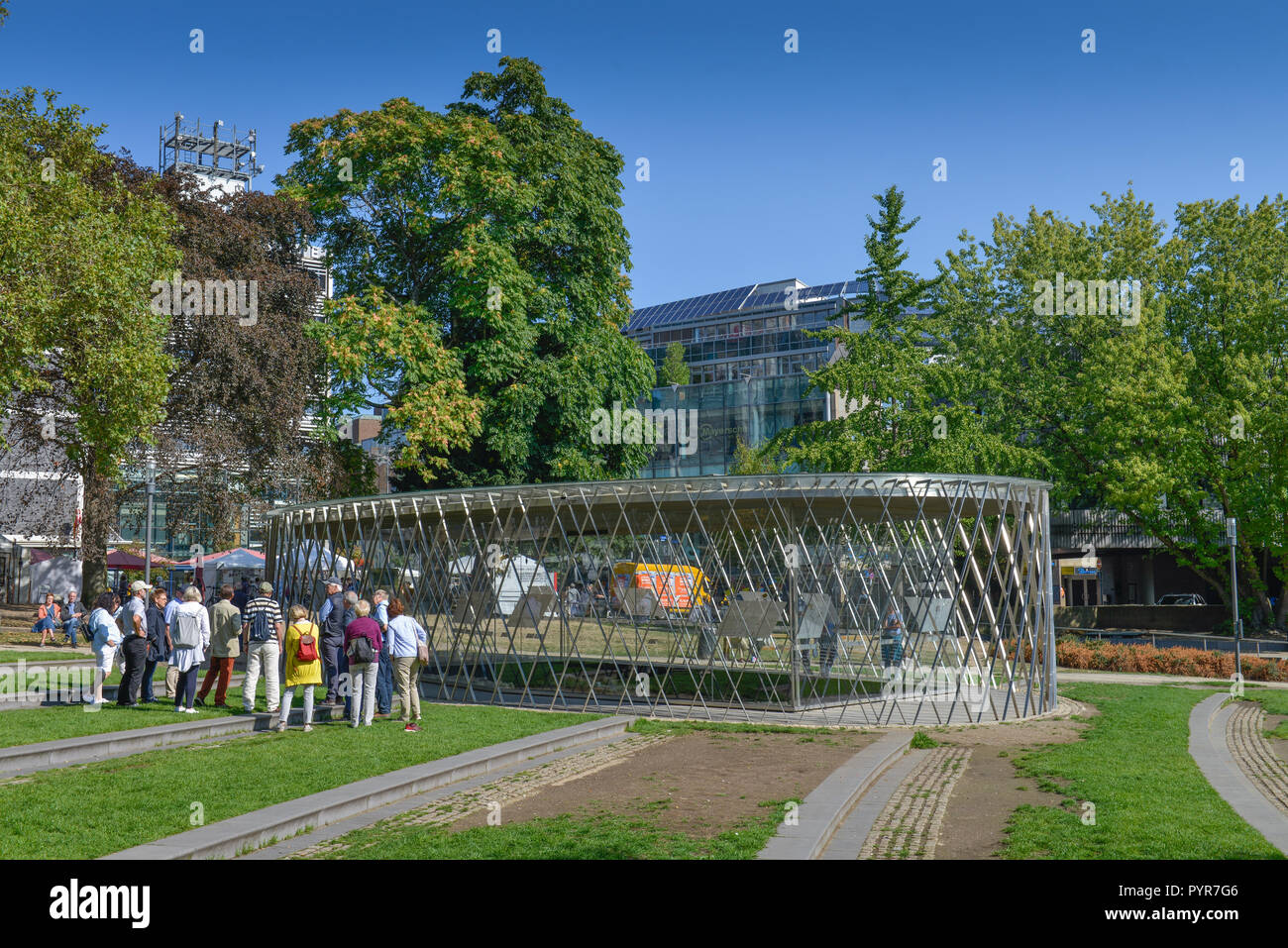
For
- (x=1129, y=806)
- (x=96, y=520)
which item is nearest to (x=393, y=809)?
(x=1129, y=806)

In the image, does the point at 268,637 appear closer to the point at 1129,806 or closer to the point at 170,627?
the point at 170,627

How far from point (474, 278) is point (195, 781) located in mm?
24107

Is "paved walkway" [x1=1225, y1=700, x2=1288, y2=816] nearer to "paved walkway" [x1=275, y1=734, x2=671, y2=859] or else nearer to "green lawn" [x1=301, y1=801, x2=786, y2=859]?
"green lawn" [x1=301, y1=801, x2=786, y2=859]

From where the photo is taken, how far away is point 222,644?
16453 mm

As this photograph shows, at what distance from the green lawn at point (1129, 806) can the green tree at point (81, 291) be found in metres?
19.1

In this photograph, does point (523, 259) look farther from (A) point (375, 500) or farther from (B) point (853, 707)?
(B) point (853, 707)

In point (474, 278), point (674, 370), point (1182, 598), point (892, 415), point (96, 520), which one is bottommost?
point (1182, 598)

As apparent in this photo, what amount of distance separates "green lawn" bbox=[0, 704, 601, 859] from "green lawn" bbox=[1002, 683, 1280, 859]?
6.24m

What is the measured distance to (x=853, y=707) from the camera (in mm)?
19344

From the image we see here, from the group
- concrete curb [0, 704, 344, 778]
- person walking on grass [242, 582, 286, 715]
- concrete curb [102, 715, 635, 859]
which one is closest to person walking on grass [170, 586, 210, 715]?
person walking on grass [242, 582, 286, 715]

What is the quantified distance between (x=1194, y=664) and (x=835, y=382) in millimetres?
12207

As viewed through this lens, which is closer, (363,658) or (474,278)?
(363,658)

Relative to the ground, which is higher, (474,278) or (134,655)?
(474,278)

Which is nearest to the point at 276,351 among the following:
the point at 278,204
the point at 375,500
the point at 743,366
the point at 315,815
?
the point at 278,204
